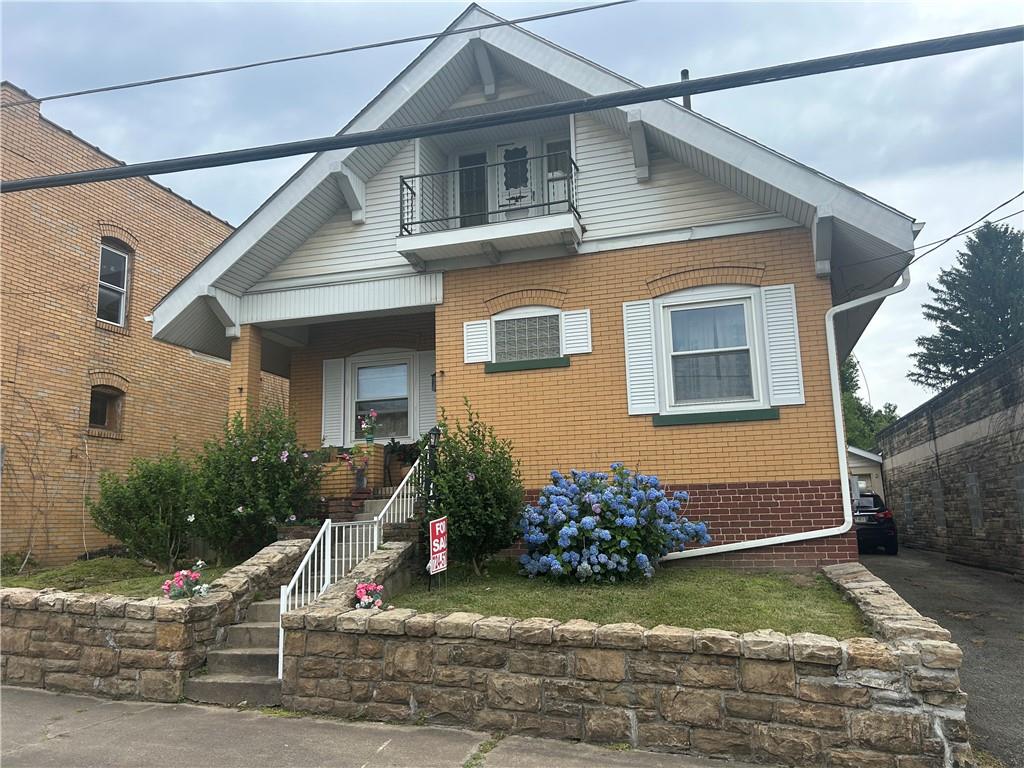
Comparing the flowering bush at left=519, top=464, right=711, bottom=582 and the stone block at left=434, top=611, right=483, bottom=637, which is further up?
the flowering bush at left=519, top=464, right=711, bottom=582

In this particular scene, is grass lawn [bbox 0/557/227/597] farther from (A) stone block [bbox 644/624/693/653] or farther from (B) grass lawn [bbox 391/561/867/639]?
(A) stone block [bbox 644/624/693/653]

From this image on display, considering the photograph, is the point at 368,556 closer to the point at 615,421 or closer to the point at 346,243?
the point at 615,421

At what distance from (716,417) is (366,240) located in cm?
559

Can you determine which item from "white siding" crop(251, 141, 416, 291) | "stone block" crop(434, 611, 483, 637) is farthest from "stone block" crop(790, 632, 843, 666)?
"white siding" crop(251, 141, 416, 291)

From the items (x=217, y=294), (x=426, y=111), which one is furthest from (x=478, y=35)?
(x=217, y=294)

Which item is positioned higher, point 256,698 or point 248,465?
point 248,465

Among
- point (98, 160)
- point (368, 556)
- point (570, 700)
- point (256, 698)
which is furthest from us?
point (98, 160)

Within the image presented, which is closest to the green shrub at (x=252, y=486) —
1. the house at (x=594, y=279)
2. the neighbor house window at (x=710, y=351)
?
the house at (x=594, y=279)

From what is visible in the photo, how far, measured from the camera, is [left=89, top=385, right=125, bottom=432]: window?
14.7 m

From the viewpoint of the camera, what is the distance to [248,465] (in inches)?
373

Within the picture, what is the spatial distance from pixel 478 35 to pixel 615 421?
5500 mm

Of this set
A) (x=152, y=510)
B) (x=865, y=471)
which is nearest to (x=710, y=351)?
(x=152, y=510)

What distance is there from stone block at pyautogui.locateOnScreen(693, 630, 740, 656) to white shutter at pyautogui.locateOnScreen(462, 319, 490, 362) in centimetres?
561

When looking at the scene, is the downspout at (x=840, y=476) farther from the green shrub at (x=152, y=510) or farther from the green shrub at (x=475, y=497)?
the green shrub at (x=152, y=510)
